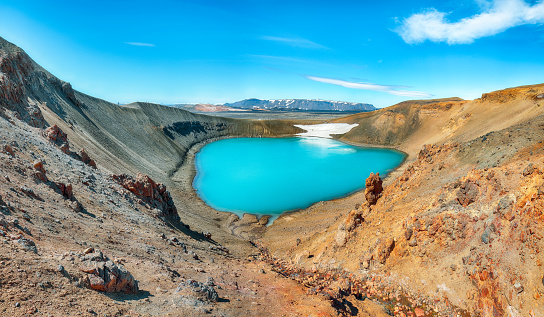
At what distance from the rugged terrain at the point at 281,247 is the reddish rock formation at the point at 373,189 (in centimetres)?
9

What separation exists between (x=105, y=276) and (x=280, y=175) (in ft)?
125

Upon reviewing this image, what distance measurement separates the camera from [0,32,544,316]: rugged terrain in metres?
6.23

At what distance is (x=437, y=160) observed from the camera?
62.2 ft

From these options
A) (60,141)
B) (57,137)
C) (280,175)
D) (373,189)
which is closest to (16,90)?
(57,137)

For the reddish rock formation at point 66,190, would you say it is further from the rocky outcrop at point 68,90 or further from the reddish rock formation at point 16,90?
the rocky outcrop at point 68,90

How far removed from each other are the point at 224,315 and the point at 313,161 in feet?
167

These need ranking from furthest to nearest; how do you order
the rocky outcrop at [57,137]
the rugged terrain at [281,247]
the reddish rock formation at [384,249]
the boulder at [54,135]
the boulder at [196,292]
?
the boulder at [54,135], the rocky outcrop at [57,137], the reddish rock formation at [384,249], the boulder at [196,292], the rugged terrain at [281,247]

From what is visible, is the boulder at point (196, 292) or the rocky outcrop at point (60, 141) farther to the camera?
the rocky outcrop at point (60, 141)

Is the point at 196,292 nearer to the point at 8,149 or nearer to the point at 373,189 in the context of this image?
the point at 8,149

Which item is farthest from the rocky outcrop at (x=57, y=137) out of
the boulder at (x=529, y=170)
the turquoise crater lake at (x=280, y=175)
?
the boulder at (x=529, y=170)

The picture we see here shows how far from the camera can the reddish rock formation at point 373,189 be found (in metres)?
17.2

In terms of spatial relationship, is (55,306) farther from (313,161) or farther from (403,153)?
(403,153)

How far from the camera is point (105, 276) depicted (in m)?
6.24

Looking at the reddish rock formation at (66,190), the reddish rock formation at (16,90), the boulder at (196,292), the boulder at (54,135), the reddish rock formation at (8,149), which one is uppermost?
the reddish rock formation at (16,90)
